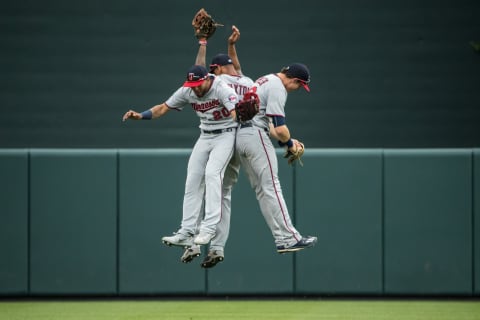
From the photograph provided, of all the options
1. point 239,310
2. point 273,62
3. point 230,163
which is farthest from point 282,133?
point 273,62

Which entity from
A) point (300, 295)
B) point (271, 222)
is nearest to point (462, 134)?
point (300, 295)

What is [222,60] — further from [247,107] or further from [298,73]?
[247,107]

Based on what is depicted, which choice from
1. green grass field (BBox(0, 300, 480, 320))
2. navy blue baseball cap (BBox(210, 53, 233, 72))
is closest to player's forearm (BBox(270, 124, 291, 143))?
navy blue baseball cap (BBox(210, 53, 233, 72))

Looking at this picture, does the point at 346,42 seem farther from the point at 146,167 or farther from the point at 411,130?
the point at 146,167

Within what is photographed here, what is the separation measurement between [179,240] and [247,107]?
1.35 metres

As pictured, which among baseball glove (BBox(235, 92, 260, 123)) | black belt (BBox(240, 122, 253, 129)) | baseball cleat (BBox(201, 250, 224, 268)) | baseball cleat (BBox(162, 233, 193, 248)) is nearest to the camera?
baseball glove (BBox(235, 92, 260, 123))

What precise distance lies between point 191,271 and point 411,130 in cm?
379

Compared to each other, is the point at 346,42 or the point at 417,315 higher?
the point at 346,42

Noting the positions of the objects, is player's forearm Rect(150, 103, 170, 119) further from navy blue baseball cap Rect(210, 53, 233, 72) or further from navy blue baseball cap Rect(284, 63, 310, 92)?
navy blue baseball cap Rect(284, 63, 310, 92)

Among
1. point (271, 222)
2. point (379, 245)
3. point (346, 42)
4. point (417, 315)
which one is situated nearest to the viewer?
point (271, 222)

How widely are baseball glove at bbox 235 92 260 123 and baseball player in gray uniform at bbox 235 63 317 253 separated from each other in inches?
13.2

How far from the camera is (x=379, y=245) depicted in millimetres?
11266

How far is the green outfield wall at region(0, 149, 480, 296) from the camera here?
11.2 metres

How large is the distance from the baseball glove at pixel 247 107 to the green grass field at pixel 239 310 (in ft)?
10.8
